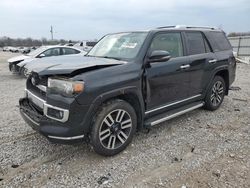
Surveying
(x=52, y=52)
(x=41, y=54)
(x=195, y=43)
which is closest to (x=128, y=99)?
(x=195, y=43)

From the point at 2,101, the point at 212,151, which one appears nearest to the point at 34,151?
the point at 212,151

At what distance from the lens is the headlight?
9.99ft

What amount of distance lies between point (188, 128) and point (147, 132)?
0.81m

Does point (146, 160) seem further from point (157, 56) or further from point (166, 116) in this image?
point (157, 56)

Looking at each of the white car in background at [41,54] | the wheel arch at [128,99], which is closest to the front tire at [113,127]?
the wheel arch at [128,99]

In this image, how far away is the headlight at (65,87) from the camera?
304 centimetres

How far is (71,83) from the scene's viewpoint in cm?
306

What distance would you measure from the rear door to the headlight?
2395 mm

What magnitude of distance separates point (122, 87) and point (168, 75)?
1.07 meters

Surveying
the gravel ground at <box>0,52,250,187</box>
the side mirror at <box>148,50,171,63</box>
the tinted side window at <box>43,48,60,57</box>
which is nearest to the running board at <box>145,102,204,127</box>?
the gravel ground at <box>0,52,250,187</box>

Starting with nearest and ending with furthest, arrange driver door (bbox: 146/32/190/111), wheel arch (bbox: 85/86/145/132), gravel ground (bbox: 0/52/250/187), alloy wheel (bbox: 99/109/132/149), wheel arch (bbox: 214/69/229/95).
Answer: gravel ground (bbox: 0/52/250/187)
wheel arch (bbox: 85/86/145/132)
alloy wheel (bbox: 99/109/132/149)
driver door (bbox: 146/32/190/111)
wheel arch (bbox: 214/69/229/95)

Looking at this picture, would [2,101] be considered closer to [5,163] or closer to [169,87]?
[5,163]

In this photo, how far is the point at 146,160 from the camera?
3504mm

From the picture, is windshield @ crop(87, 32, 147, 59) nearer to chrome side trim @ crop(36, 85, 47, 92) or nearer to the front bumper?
chrome side trim @ crop(36, 85, 47, 92)
